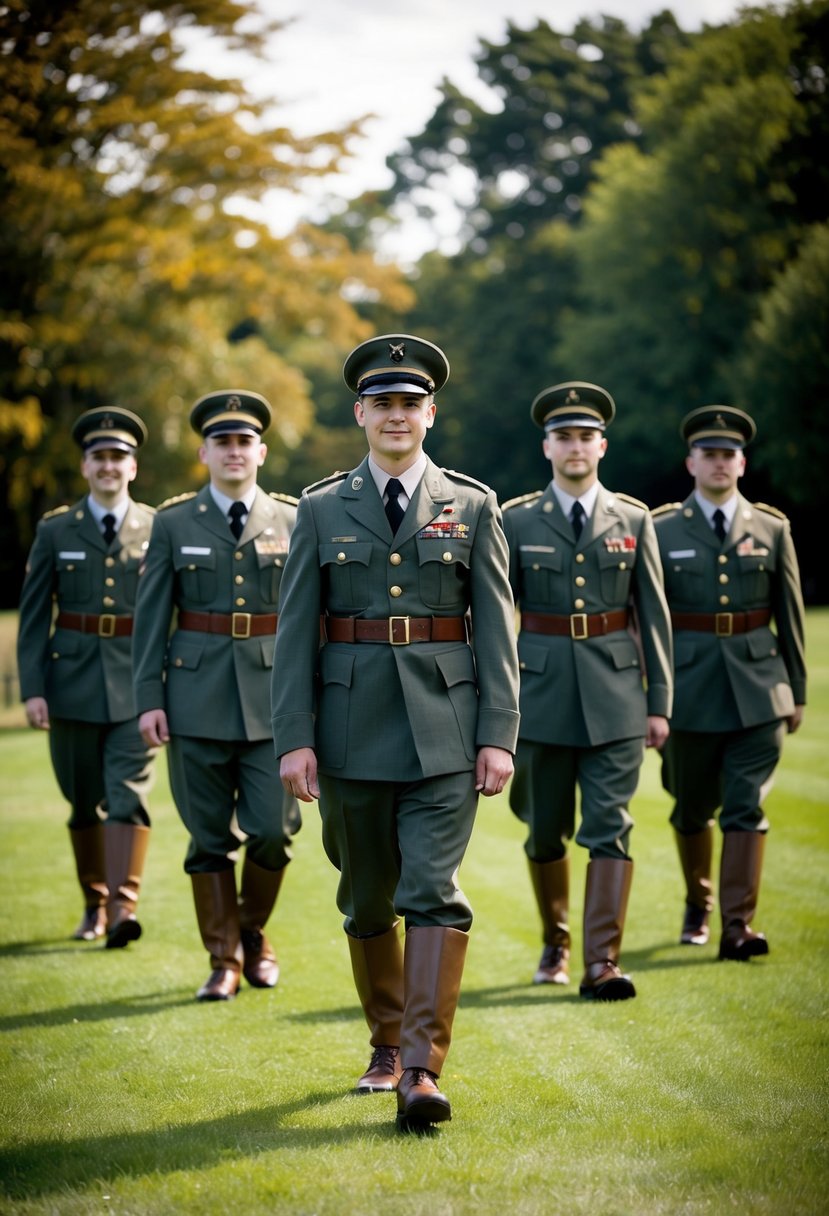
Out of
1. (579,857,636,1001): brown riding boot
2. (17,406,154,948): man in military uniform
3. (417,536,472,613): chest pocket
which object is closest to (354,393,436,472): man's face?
(417,536,472,613): chest pocket

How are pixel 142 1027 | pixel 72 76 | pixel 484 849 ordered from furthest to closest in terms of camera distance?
1. pixel 72 76
2. pixel 484 849
3. pixel 142 1027

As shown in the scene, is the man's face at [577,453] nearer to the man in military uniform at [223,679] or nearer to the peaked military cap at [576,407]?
the peaked military cap at [576,407]

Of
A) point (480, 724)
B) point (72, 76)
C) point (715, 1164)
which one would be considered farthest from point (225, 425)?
point (72, 76)

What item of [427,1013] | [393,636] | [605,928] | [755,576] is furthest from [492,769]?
[755,576]

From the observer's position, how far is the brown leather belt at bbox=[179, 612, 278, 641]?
675 centimetres

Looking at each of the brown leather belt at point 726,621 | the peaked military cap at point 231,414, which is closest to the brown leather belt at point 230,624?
the peaked military cap at point 231,414

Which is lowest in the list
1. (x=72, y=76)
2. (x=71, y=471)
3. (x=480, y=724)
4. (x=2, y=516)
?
(x=2, y=516)

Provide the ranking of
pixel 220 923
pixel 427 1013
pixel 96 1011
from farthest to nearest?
pixel 220 923, pixel 96 1011, pixel 427 1013

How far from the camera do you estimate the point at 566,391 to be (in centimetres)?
701

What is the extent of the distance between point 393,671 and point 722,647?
313 cm

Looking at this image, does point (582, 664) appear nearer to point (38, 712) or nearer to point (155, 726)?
point (155, 726)

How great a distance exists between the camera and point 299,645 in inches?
193

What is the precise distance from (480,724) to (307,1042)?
1722 mm

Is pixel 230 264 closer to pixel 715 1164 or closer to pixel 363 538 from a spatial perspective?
pixel 363 538
